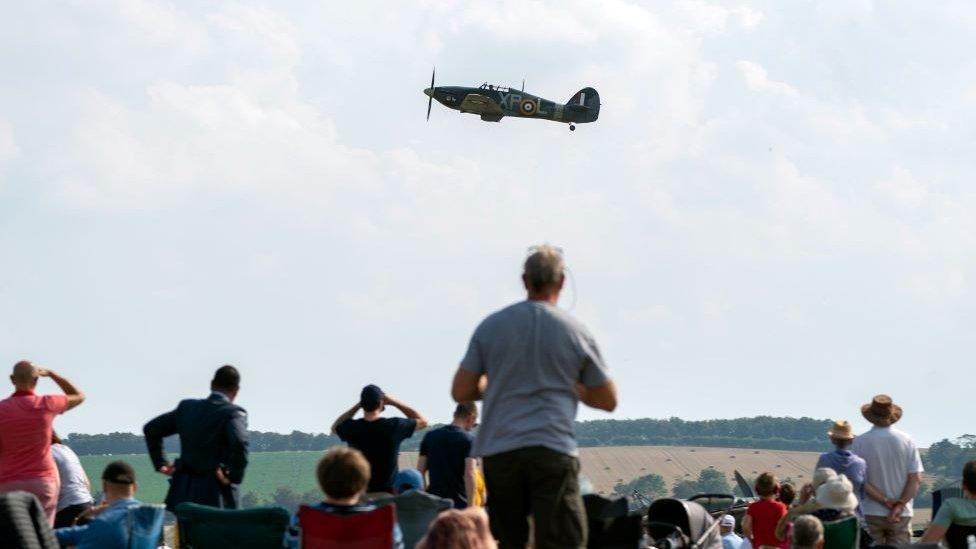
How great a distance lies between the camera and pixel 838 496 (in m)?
9.73

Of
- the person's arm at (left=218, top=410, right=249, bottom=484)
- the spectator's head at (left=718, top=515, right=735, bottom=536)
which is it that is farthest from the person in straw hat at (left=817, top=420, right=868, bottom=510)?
the person's arm at (left=218, top=410, right=249, bottom=484)

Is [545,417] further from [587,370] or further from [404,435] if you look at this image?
[404,435]

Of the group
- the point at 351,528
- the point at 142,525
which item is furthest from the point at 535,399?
the point at 142,525

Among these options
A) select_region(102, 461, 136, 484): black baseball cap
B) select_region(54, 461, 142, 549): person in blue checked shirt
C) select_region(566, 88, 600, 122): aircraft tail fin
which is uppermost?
select_region(566, 88, 600, 122): aircraft tail fin

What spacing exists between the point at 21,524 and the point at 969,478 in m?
5.53

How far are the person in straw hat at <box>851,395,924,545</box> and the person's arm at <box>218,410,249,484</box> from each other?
4.46 metres

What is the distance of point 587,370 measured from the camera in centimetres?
718

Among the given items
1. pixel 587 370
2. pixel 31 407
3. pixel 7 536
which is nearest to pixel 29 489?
pixel 31 407

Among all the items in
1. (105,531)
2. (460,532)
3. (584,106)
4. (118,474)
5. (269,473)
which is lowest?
(105,531)

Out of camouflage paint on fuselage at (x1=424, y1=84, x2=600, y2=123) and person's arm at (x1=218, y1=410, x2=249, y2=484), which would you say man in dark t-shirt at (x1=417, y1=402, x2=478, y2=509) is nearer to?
person's arm at (x1=218, y1=410, x2=249, y2=484)

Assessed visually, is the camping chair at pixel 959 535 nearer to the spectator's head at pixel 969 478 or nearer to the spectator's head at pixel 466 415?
the spectator's head at pixel 969 478

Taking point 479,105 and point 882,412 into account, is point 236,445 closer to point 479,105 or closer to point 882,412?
point 882,412

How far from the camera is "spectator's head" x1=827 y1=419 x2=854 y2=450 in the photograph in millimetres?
11375

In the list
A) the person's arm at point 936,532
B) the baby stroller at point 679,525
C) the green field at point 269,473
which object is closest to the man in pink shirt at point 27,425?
the baby stroller at point 679,525
